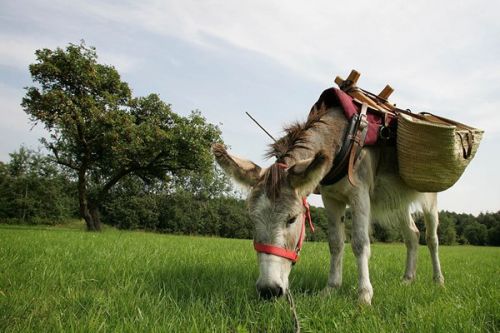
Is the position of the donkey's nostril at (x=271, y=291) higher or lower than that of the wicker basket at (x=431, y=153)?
lower

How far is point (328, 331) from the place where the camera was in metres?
2.65

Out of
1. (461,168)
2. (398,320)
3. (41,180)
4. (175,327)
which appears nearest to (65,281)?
(175,327)

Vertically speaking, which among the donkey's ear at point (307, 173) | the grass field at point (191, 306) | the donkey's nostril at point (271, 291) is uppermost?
the donkey's ear at point (307, 173)

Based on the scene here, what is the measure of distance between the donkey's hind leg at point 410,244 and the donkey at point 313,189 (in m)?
0.02

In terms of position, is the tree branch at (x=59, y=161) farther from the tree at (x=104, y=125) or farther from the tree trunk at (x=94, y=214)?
the tree trunk at (x=94, y=214)

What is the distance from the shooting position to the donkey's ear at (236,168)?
3.79m

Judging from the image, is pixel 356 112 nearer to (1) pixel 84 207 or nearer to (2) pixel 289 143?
(2) pixel 289 143

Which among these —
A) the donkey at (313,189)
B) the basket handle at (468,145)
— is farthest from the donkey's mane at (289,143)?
the basket handle at (468,145)

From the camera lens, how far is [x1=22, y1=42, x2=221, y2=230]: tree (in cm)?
2470

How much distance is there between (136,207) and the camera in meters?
56.5

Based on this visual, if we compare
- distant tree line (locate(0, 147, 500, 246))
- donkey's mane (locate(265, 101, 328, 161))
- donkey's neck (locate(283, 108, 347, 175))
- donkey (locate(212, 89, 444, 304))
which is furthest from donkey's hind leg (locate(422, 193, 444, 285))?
distant tree line (locate(0, 147, 500, 246))

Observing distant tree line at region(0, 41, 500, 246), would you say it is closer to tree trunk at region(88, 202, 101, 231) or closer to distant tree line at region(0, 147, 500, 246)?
tree trunk at region(88, 202, 101, 231)

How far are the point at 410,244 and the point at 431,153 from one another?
269 cm

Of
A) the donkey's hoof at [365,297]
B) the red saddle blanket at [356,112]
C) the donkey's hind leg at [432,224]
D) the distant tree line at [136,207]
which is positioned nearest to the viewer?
the donkey's hoof at [365,297]
